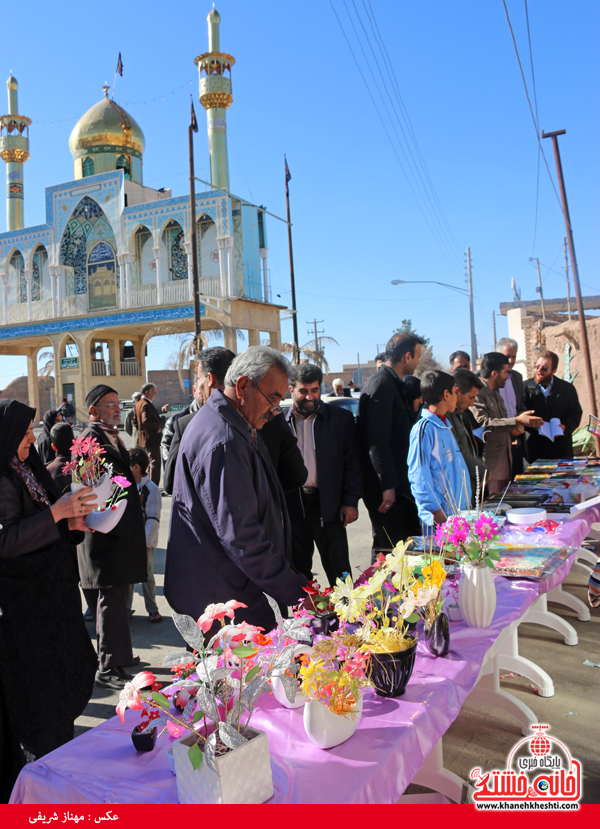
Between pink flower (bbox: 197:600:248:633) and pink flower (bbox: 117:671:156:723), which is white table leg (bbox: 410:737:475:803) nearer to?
pink flower (bbox: 197:600:248:633)

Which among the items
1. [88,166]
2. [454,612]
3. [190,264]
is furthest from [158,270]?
[454,612]

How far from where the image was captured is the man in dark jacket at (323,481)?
424 centimetres

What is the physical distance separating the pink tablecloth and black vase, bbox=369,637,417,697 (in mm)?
33

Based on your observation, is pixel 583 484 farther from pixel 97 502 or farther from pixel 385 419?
pixel 97 502

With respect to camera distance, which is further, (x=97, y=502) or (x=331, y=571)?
(x=331, y=571)

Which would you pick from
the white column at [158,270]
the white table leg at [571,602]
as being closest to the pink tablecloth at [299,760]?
the white table leg at [571,602]

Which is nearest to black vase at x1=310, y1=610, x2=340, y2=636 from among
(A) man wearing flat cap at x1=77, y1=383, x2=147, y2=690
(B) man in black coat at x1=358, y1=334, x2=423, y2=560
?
(A) man wearing flat cap at x1=77, y1=383, x2=147, y2=690

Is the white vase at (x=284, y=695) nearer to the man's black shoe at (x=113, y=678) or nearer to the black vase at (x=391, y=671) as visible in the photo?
the black vase at (x=391, y=671)

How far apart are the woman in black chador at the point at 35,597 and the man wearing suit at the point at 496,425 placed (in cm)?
398

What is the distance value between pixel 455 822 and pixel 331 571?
307cm

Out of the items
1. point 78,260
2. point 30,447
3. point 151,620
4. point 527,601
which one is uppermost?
point 78,260

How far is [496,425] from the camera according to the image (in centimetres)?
551

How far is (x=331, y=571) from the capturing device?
4375 mm

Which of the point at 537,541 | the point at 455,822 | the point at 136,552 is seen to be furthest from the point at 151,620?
the point at 455,822
